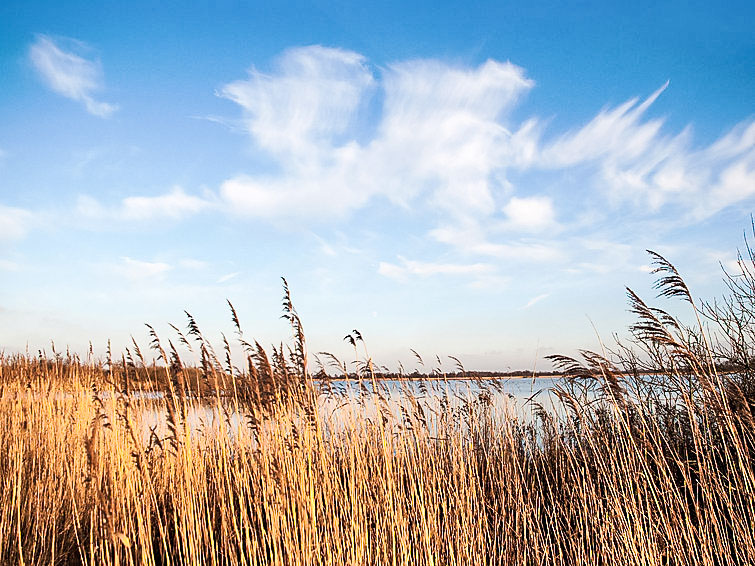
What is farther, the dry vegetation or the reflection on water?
the reflection on water

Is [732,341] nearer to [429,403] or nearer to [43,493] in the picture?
[429,403]

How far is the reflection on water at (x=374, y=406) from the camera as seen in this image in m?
3.93

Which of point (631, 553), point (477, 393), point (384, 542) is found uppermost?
point (477, 393)

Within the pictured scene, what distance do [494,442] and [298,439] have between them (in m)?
2.83

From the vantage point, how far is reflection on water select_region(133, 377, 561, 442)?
12.9 ft

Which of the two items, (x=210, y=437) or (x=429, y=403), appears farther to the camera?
(x=429, y=403)

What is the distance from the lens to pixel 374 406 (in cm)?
433

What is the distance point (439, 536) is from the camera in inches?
146

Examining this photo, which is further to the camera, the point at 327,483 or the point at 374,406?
the point at 374,406

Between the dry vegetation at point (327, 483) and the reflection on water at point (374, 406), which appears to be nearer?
the dry vegetation at point (327, 483)

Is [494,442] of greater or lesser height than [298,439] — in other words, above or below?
below

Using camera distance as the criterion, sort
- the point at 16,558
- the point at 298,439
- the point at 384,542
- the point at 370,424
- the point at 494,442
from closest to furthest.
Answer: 1. the point at 384,542
2. the point at 298,439
3. the point at 16,558
4. the point at 370,424
5. the point at 494,442

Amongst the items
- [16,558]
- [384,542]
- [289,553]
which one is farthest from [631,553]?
[16,558]

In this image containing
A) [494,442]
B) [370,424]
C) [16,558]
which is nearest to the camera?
[16,558]
